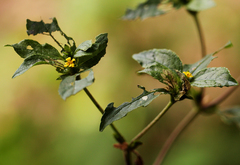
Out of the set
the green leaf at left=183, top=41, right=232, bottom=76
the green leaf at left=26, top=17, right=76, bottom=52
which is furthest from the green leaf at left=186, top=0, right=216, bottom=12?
the green leaf at left=26, top=17, right=76, bottom=52

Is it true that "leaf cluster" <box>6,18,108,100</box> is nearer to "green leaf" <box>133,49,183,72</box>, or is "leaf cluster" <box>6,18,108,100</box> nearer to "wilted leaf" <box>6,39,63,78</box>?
"wilted leaf" <box>6,39,63,78</box>

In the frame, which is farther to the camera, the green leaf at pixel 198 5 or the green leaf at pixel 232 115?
the green leaf at pixel 232 115

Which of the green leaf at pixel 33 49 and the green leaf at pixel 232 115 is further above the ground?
the green leaf at pixel 33 49

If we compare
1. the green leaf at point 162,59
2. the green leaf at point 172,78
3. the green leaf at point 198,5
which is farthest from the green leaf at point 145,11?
the green leaf at point 172,78

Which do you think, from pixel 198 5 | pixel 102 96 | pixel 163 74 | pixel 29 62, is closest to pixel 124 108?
pixel 163 74

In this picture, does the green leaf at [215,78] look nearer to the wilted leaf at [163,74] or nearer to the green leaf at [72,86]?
the wilted leaf at [163,74]
